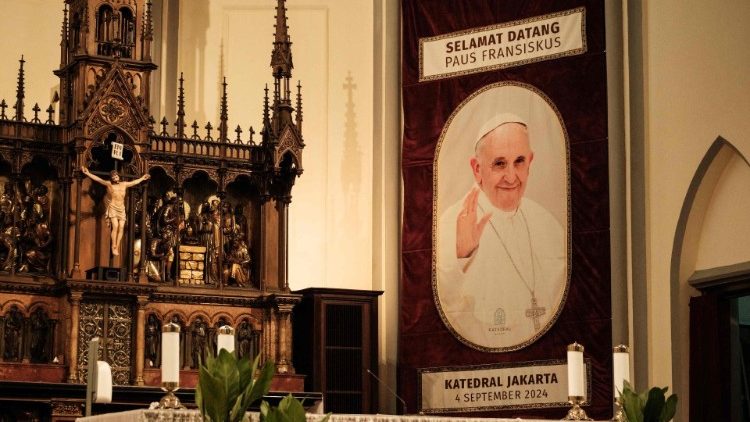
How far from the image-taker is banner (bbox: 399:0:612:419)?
44.8 ft

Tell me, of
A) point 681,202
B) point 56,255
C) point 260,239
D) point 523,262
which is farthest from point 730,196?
point 56,255

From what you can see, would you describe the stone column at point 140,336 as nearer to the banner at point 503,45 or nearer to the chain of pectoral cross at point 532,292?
the chain of pectoral cross at point 532,292

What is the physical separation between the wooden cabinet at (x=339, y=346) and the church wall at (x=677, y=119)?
313cm

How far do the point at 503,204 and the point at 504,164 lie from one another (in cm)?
45

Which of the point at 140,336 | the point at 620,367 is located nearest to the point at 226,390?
the point at 620,367

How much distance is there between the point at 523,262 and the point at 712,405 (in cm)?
278

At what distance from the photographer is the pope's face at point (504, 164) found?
47.0 ft

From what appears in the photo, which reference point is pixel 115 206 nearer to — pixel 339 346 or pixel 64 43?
pixel 64 43

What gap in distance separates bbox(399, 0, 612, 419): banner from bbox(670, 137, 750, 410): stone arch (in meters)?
0.86

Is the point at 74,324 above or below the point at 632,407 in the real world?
above

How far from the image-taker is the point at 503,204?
14.4 m

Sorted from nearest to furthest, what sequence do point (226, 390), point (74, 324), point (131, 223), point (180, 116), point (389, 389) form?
1. point (226, 390)
2. point (74, 324)
3. point (131, 223)
4. point (180, 116)
5. point (389, 389)

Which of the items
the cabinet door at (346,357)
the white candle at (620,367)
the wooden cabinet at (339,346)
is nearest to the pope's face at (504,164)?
the wooden cabinet at (339,346)

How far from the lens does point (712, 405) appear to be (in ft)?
39.9
